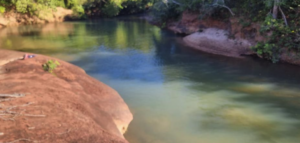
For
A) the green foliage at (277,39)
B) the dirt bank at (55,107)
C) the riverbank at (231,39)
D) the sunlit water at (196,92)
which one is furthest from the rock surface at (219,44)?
the dirt bank at (55,107)

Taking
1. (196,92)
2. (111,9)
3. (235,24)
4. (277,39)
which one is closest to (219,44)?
(235,24)

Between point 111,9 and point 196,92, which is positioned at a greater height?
point 111,9

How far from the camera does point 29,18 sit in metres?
34.6

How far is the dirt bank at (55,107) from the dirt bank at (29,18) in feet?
68.8

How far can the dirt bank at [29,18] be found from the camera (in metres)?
30.8

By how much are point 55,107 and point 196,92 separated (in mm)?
5938

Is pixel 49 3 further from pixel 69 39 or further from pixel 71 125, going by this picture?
pixel 71 125

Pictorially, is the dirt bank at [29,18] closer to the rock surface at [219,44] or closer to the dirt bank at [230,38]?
the rock surface at [219,44]

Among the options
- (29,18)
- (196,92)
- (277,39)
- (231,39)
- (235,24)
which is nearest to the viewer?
(196,92)

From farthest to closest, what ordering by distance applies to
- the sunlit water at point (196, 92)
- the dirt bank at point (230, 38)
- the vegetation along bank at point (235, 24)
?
the dirt bank at point (230, 38)
the vegetation along bank at point (235, 24)
the sunlit water at point (196, 92)

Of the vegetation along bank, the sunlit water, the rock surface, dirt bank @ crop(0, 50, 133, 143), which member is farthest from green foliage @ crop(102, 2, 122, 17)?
dirt bank @ crop(0, 50, 133, 143)

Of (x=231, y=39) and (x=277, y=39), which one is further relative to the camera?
(x=231, y=39)

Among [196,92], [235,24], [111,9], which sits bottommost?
[196,92]

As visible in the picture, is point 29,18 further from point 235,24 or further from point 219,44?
point 235,24
